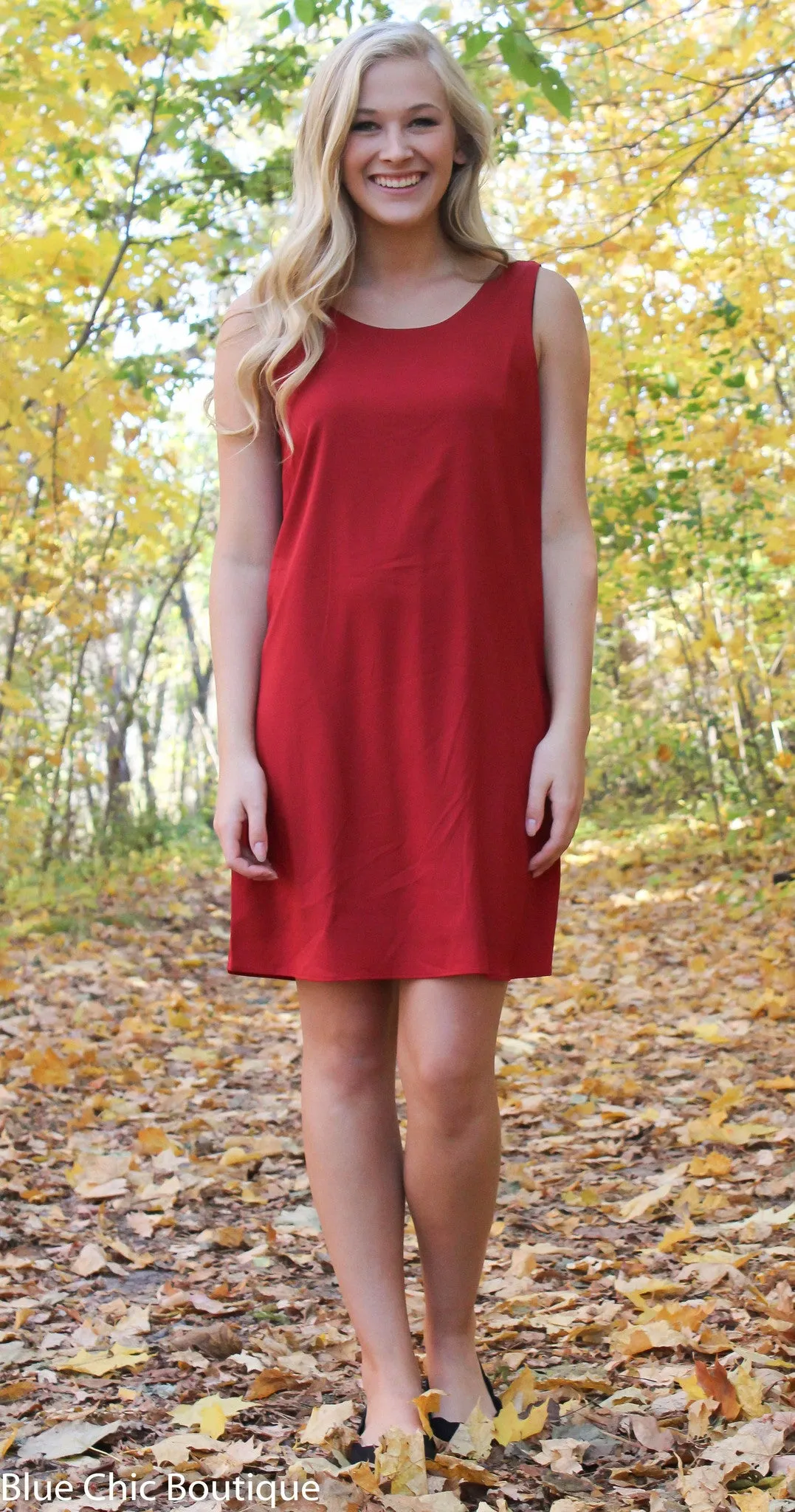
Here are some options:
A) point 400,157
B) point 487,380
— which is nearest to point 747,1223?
point 487,380

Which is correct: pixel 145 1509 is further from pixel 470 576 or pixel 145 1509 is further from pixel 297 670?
pixel 470 576

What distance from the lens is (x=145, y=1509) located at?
1.83m

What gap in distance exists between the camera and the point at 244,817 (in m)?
2.01

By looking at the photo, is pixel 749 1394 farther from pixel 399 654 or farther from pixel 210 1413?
pixel 399 654

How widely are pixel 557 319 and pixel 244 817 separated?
87 cm

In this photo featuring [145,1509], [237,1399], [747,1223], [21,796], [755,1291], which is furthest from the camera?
[21,796]

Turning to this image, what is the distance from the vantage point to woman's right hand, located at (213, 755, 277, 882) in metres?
1.98

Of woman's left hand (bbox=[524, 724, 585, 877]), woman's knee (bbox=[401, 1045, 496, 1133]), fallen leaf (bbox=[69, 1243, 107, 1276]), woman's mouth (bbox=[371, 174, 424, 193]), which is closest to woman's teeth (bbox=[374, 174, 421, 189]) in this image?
woman's mouth (bbox=[371, 174, 424, 193])

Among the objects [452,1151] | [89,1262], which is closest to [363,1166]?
[452,1151]

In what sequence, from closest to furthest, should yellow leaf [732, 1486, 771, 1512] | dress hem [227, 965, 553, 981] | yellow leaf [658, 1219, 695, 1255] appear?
yellow leaf [732, 1486, 771, 1512] → dress hem [227, 965, 553, 981] → yellow leaf [658, 1219, 695, 1255]

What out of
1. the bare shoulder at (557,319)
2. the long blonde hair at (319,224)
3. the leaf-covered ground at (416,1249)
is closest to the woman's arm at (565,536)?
the bare shoulder at (557,319)

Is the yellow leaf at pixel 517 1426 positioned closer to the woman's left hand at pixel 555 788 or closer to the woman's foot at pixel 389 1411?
the woman's foot at pixel 389 1411

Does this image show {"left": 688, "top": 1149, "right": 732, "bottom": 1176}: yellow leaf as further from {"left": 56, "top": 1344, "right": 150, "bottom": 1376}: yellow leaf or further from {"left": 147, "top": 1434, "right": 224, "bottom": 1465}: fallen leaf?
{"left": 147, "top": 1434, "right": 224, "bottom": 1465}: fallen leaf

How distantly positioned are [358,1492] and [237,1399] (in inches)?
14.4
